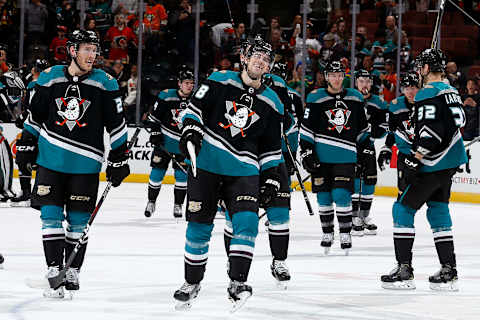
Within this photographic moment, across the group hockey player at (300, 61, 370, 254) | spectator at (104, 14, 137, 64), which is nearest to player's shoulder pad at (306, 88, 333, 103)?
hockey player at (300, 61, 370, 254)

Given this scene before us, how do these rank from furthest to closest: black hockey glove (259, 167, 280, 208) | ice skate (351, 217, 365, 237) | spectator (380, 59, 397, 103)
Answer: spectator (380, 59, 397, 103) → ice skate (351, 217, 365, 237) → black hockey glove (259, 167, 280, 208)

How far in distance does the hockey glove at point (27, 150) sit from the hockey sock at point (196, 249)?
961mm

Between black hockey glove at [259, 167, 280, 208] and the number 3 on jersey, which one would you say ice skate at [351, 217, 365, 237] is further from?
the number 3 on jersey

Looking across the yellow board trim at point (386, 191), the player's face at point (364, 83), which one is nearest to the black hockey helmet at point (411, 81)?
the player's face at point (364, 83)

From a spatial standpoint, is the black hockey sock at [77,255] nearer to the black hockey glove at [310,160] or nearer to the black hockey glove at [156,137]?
the black hockey glove at [310,160]

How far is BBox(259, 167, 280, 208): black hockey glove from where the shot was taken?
15.0ft

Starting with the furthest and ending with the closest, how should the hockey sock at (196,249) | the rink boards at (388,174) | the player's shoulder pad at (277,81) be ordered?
1. the rink boards at (388,174)
2. the player's shoulder pad at (277,81)
3. the hockey sock at (196,249)

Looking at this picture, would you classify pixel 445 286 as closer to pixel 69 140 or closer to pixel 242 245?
pixel 242 245

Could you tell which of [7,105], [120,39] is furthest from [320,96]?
[120,39]

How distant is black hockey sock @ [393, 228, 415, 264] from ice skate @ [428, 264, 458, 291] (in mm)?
182

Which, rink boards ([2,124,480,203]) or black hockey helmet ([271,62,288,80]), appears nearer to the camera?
black hockey helmet ([271,62,288,80])

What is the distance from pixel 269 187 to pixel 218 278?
1.16m

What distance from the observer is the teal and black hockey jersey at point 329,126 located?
685cm

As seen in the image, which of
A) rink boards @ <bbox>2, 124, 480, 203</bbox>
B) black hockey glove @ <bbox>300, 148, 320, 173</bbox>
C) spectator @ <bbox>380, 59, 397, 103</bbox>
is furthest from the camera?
spectator @ <bbox>380, 59, 397, 103</bbox>
